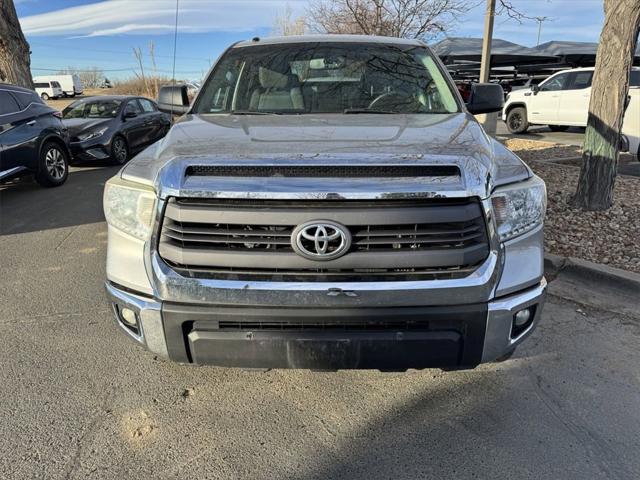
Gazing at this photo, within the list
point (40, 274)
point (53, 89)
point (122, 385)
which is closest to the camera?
point (122, 385)

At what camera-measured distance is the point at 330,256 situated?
199 cm

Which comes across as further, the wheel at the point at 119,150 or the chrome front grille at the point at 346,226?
the wheel at the point at 119,150

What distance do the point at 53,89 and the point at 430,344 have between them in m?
59.5

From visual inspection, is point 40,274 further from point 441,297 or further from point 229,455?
point 441,297

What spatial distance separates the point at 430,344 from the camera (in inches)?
80.6

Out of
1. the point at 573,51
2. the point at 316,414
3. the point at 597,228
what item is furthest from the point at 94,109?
the point at 573,51

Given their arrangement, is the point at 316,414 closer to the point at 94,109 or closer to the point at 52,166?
the point at 52,166

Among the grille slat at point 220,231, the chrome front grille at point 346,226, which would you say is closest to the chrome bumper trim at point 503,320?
the chrome front grille at point 346,226

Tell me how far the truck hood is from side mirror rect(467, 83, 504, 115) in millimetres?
1057

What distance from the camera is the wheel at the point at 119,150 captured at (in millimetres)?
10391

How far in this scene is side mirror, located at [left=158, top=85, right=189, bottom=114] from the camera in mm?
3953

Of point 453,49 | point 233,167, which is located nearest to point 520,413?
point 233,167

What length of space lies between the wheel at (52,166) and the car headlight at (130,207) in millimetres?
6626

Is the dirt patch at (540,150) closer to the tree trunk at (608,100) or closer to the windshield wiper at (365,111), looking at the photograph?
the tree trunk at (608,100)
